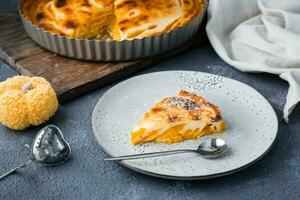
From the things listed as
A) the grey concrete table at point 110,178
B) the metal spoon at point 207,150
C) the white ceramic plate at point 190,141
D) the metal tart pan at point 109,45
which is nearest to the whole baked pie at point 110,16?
the metal tart pan at point 109,45

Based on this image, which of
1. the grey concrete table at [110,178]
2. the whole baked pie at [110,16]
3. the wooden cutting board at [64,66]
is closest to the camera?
the grey concrete table at [110,178]

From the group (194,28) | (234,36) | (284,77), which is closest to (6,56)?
(194,28)

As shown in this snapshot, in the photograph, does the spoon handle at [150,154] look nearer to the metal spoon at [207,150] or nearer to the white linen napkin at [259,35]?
the metal spoon at [207,150]

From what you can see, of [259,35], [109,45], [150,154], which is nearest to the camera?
[150,154]

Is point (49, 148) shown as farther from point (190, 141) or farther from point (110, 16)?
point (110, 16)

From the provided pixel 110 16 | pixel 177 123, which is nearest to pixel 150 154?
pixel 177 123

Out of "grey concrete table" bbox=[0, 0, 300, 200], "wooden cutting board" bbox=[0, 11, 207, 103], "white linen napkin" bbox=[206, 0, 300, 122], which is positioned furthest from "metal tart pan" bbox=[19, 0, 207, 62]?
"grey concrete table" bbox=[0, 0, 300, 200]
